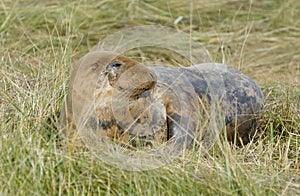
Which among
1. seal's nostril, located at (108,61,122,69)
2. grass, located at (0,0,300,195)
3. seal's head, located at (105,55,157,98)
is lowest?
grass, located at (0,0,300,195)

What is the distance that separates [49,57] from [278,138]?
1316 millimetres

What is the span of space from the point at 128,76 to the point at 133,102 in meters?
0.10

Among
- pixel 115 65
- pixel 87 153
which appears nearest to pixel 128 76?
pixel 115 65

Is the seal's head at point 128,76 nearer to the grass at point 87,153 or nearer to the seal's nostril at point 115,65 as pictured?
the seal's nostril at point 115,65

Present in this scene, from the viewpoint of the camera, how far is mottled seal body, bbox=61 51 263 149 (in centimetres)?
247

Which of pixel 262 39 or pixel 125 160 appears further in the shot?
pixel 262 39

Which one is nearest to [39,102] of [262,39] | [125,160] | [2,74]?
[2,74]

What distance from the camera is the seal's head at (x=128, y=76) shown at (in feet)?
8.30

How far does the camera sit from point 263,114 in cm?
298

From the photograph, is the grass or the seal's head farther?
the seal's head

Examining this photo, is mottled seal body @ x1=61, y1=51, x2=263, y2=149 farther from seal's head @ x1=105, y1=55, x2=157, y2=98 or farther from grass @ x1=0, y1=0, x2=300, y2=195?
grass @ x1=0, y1=0, x2=300, y2=195

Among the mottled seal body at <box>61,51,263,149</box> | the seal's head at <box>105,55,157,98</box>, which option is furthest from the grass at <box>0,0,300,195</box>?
the seal's head at <box>105,55,157,98</box>

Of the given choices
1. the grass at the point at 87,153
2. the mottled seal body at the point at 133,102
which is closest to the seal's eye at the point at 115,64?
the mottled seal body at the point at 133,102

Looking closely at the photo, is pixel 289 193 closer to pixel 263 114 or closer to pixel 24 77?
pixel 263 114
